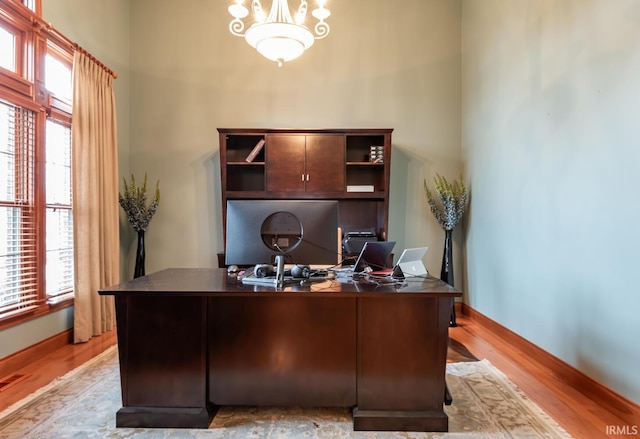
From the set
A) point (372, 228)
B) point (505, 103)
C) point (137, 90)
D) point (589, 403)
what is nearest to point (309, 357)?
point (589, 403)

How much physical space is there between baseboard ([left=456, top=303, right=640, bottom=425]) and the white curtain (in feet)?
12.4

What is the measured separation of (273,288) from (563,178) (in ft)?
7.06

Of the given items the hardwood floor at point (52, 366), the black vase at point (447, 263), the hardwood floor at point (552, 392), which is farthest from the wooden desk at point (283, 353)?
the black vase at point (447, 263)

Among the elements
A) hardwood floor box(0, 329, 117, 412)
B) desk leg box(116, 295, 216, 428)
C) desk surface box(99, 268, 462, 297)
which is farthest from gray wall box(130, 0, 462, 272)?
desk leg box(116, 295, 216, 428)

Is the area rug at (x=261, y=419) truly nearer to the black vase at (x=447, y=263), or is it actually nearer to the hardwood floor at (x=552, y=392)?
the hardwood floor at (x=552, y=392)

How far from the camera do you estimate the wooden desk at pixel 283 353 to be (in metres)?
1.79

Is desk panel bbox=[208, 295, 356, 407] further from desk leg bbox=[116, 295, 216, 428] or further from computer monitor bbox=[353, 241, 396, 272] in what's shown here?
computer monitor bbox=[353, 241, 396, 272]

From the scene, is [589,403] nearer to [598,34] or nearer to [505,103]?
[598,34]

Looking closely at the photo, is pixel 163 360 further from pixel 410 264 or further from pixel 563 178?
pixel 563 178

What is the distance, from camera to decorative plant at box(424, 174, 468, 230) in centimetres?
392

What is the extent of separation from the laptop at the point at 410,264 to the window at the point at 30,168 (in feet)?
9.09

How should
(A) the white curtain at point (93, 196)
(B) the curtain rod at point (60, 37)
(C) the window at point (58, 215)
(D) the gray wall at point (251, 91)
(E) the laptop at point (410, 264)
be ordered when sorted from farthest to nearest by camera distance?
(D) the gray wall at point (251, 91), (A) the white curtain at point (93, 196), (C) the window at point (58, 215), (B) the curtain rod at point (60, 37), (E) the laptop at point (410, 264)

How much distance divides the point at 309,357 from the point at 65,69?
3.40 metres

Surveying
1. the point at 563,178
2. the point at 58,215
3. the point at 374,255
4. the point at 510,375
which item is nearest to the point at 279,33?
the point at 374,255
